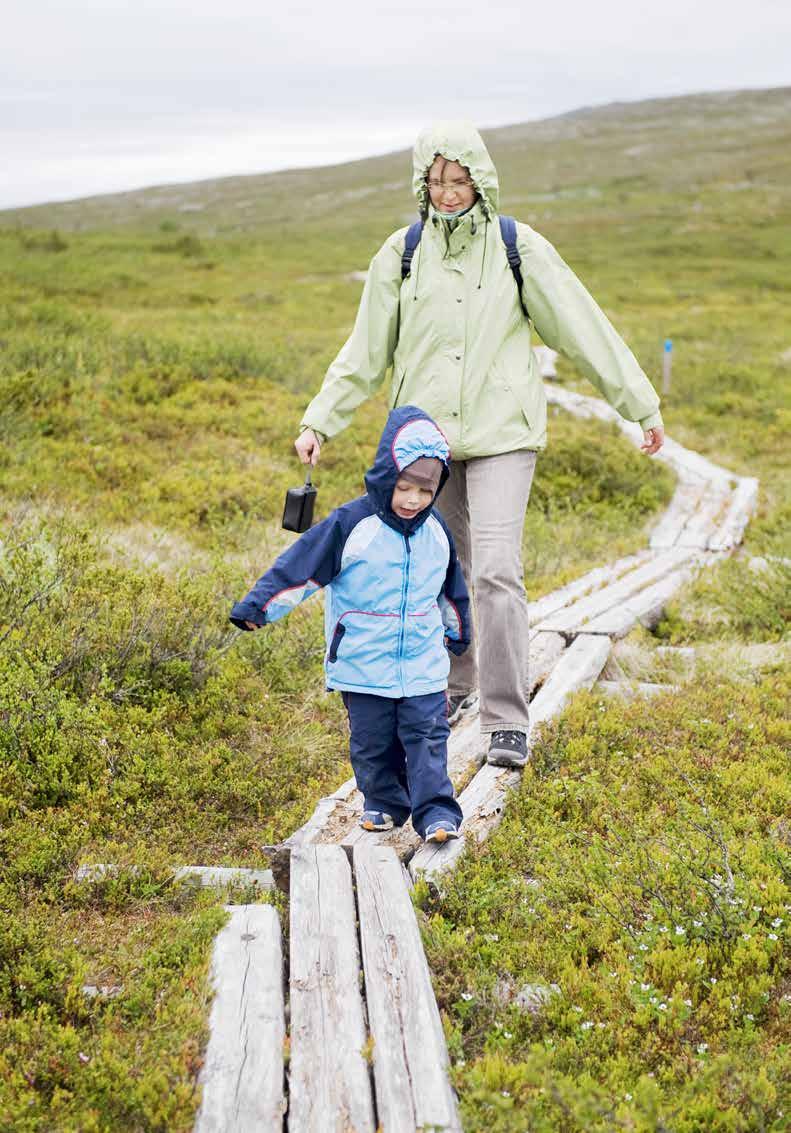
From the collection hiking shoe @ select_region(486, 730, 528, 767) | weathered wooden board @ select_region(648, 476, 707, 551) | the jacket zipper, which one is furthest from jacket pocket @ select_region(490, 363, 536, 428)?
weathered wooden board @ select_region(648, 476, 707, 551)

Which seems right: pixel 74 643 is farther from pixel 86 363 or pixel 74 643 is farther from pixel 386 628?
pixel 86 363

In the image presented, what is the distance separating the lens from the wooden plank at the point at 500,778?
3992 millimetres

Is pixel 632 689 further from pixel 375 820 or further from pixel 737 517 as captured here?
pixel 737 517

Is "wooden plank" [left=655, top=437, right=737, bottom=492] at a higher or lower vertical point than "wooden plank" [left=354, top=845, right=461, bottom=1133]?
lower

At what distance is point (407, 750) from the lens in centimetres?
411

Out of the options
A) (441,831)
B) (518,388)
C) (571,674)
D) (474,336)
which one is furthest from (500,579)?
(571,674)

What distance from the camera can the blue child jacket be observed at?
3.94 meters

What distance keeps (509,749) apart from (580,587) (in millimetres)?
3588

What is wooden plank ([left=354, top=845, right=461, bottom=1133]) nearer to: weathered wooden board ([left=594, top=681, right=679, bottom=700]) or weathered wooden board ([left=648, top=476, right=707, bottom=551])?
weathered wooden board ([left=594, top=681, right=679, bottom=700])

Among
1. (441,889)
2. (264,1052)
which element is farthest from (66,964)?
(441,889)

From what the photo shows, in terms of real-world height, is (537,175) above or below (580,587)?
above

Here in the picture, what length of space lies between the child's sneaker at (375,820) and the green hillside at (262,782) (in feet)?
1.43

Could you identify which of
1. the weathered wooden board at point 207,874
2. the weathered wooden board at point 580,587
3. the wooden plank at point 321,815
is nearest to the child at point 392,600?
the wooden plank at point 321,815

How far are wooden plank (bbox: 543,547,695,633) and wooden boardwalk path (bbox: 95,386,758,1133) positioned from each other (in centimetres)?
199
